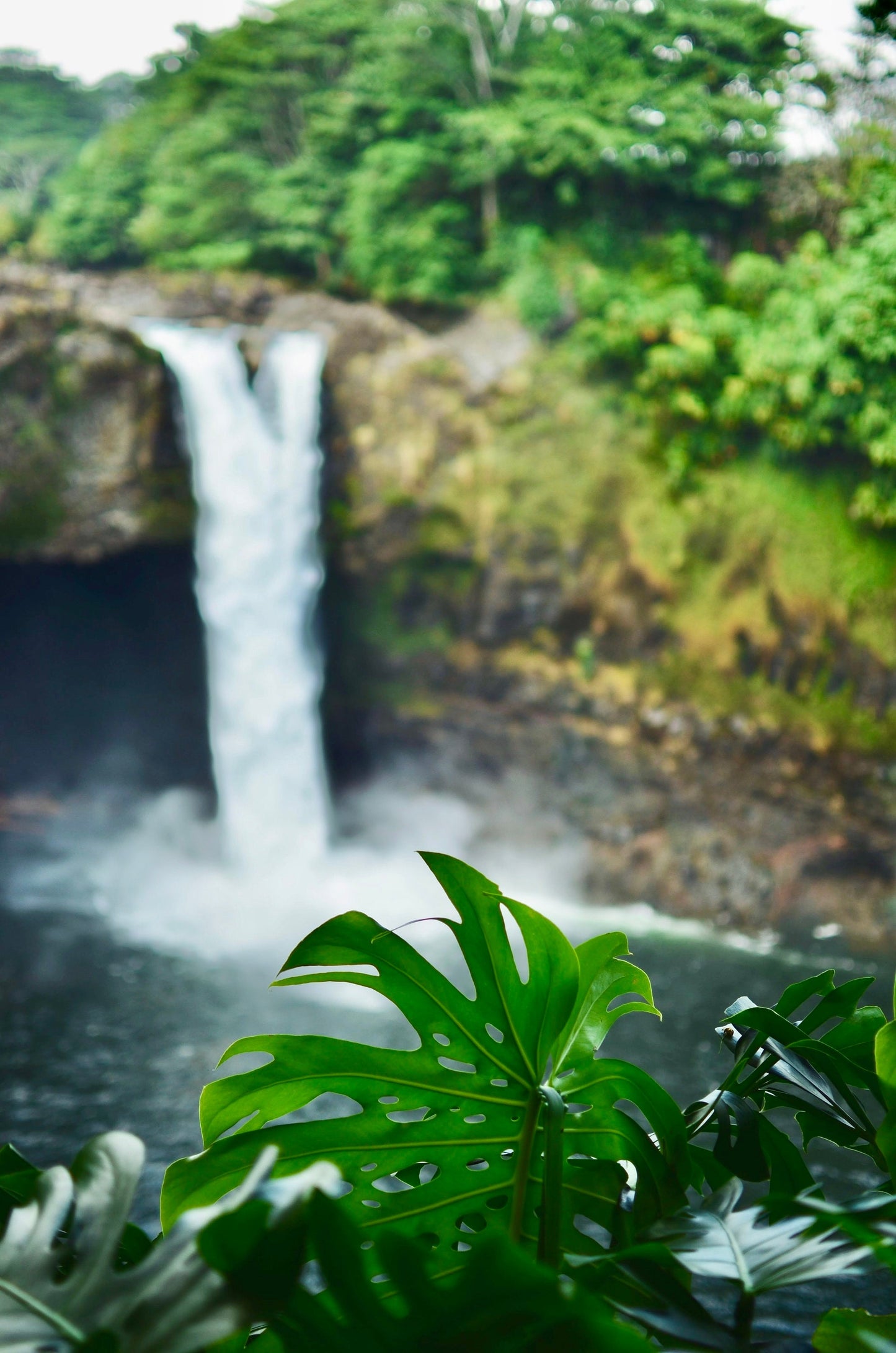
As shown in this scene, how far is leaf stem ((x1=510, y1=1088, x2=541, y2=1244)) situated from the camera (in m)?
0.63

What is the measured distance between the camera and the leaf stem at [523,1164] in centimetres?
63

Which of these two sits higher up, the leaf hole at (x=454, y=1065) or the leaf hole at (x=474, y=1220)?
the leaf hole at (x=454, y=1065)

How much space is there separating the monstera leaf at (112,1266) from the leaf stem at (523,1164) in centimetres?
27

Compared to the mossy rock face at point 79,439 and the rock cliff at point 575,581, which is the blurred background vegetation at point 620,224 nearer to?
the rock cliff at point 575,581

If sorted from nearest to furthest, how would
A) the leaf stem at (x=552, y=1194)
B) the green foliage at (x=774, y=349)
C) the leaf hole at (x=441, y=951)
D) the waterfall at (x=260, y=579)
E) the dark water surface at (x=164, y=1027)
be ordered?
the leaf stem at (x=552, y=1194) < the dark water surface at (x=164, y=1027) < the leaf hole at (x=441, y=951) < the green foliage at (x=774, y=349) < the waterfall at (x=260, y=579)

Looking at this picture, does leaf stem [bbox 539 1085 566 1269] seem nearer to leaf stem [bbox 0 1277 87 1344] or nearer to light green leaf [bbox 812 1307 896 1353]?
light green leaf [bbox 812 1307 896 1353]

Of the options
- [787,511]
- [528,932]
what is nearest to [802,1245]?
[528,932]

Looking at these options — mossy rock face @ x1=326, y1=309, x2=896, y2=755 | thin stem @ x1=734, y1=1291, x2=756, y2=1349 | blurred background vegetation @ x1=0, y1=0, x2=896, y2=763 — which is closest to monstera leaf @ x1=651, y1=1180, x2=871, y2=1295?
thin stem @ x1=734, y1=1291, x2=756, y2=1349

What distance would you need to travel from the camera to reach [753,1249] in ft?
1.69

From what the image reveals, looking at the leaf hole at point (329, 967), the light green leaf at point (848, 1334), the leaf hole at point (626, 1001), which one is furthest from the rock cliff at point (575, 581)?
the light green leaf at point (848, 1334)

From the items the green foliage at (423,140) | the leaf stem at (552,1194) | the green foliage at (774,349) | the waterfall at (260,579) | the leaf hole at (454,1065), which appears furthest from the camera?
the green foliage at (423,140)

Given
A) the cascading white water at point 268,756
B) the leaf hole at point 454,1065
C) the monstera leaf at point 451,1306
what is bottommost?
the monstera leaf at point 451,1306

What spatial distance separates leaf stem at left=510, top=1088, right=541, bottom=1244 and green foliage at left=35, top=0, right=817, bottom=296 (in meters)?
7.02

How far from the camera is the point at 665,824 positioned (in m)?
6.48
